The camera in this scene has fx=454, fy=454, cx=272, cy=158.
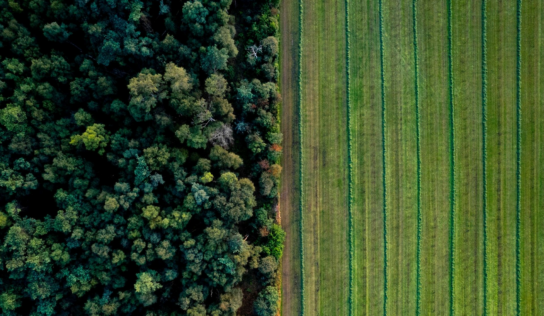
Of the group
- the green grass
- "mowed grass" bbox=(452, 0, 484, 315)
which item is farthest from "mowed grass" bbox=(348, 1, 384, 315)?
"mowed grass" bbox=(452, 0, 484, 315)

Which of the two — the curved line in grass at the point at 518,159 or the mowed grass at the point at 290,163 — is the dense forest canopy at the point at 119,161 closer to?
the mowed grass at the point at 290,163

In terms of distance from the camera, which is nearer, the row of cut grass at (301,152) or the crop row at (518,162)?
the row of cut grass at (301,152)

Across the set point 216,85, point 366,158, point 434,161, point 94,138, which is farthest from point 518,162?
point 94,138

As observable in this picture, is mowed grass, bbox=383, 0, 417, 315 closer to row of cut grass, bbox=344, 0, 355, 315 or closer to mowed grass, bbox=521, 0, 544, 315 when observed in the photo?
row of cut grass, bbox=344, 0, 355, 315

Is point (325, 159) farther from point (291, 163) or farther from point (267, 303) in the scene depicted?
point (267, 303)

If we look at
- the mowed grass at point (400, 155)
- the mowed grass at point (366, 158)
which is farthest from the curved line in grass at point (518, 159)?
the mowed grass at point (366, 158)

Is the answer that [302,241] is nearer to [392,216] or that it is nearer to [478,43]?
[392,216]
